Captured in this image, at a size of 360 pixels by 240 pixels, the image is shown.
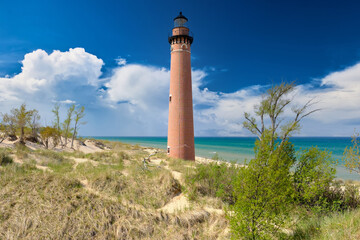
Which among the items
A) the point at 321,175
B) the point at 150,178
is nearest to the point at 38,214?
the point at 150,178

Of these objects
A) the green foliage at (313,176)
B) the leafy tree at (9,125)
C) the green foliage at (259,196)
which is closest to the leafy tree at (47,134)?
the leafy tree at (9,125)

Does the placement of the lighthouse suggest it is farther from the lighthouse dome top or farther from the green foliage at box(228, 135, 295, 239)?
the green foliage at box(228, 135, 295, 239)

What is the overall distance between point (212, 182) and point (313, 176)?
492 cm

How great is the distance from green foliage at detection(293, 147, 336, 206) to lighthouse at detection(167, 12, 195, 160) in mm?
10589

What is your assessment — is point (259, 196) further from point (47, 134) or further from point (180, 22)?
point (47, 134)

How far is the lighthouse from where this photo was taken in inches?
723

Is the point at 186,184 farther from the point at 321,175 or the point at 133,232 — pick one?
the point at 321,175

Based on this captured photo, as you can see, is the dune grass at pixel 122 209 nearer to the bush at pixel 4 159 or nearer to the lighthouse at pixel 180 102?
the bush at pixel 4 159

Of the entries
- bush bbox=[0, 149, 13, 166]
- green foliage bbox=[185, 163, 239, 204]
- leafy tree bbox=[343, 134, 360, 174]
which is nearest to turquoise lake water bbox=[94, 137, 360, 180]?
leafy tree bbox=[343, 134, 360, 174]

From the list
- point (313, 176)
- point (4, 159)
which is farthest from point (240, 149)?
point (4, 159)

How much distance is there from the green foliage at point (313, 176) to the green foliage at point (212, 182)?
3.05m

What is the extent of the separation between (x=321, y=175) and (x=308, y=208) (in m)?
1.73

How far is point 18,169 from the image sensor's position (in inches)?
396

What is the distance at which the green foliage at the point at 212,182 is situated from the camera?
9727mm
